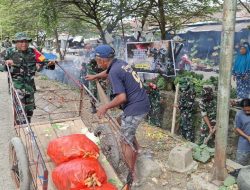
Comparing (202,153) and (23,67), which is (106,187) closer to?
(202,153)

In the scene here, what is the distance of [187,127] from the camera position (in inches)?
284

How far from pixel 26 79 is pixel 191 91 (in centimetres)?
328

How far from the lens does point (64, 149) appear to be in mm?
3795

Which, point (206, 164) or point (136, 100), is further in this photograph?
point (206, 164)

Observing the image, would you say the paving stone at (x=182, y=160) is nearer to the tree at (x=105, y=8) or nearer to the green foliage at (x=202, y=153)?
the green foliage at (x=202, y=153)

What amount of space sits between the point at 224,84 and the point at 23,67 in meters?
3.36

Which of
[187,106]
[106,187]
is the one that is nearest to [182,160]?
[106,187]

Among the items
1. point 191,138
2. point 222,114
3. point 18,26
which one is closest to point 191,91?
point 191,138

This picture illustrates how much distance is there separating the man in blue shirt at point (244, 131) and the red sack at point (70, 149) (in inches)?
118

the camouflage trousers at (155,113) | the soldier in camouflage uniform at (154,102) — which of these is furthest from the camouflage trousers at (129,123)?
the camouflage trousers at (155,113)

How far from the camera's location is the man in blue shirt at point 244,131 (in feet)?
19.0

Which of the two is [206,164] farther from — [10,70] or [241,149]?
[10,70]

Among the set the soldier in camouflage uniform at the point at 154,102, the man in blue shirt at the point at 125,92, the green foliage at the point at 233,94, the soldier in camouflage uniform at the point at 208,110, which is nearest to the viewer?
the man in blue shirt at the point at 125,92

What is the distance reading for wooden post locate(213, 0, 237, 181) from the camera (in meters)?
4.18
